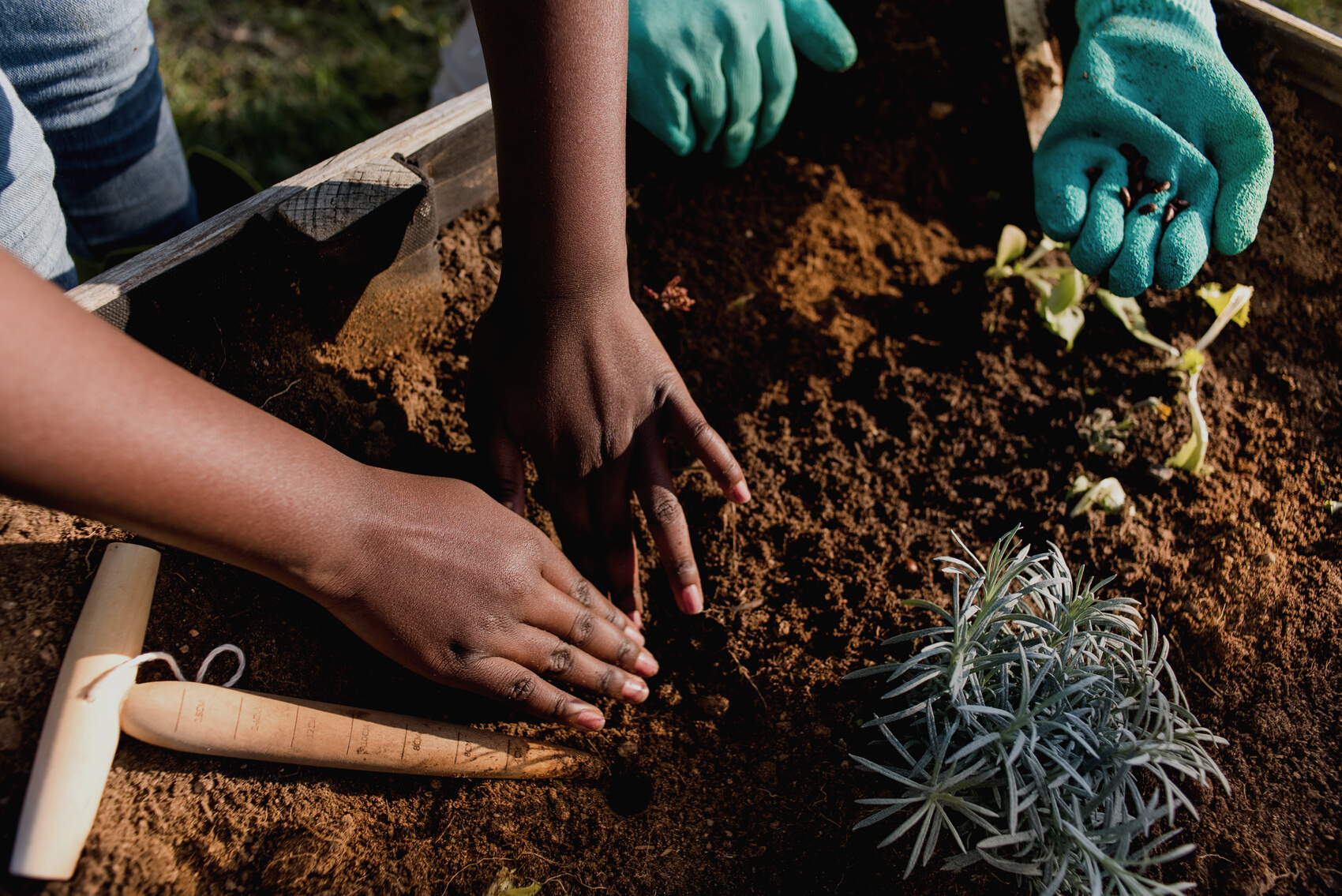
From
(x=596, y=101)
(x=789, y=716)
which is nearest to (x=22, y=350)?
(x=596, y=101)

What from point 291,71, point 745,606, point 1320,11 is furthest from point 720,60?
point 1320,11

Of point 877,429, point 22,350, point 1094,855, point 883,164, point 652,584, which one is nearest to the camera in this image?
point 22,350

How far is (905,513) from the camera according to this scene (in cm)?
176

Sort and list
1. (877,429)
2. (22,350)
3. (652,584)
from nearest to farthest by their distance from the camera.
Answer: (22,350), (652,584), (877,429)

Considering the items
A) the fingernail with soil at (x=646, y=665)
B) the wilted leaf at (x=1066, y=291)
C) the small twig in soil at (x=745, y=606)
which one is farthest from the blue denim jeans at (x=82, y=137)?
the wilted leaf at (x=1066, y=291)

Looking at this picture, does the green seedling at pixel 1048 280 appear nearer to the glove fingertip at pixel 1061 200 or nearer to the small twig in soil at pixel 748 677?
the glove fingertip at pixel 1061 200

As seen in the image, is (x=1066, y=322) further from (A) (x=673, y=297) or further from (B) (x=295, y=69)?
(B) (x=295, y=69)

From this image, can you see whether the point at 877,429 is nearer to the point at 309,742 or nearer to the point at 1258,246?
the point at 1258,246

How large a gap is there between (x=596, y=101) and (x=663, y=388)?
57 centimetres

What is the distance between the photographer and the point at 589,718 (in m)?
1.41

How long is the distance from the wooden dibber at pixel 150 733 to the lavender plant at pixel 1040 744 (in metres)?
0.64

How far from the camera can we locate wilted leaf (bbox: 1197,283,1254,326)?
1.86 m

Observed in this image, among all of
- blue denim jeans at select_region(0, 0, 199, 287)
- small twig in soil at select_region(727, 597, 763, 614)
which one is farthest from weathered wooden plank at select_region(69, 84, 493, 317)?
small twig in soil at select_region(727, 597, 763, 614)

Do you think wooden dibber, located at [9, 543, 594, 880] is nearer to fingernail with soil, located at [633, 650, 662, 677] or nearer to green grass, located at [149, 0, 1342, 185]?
fingernail with soil, located at [633, 650, 662, 677]
